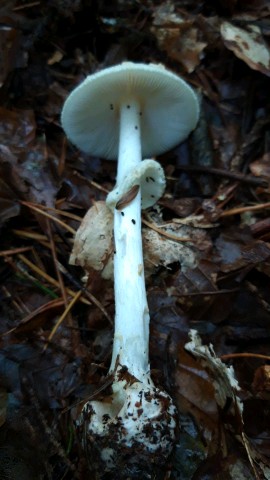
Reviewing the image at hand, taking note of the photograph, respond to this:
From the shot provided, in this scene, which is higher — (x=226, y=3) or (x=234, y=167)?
(x=226, y=3)

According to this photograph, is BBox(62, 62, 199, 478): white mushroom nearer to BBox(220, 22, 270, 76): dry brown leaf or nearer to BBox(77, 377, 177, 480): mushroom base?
BBox(77, 377, 177, 480): mushroom base

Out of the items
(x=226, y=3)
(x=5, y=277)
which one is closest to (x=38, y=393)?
(x=5, y=277)

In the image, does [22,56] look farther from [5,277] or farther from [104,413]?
[104,413]

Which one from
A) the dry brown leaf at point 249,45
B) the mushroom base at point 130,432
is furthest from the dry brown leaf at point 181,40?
the mushroom base at point 130,432

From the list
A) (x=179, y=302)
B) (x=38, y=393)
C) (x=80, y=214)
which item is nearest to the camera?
(x=38, y=393)

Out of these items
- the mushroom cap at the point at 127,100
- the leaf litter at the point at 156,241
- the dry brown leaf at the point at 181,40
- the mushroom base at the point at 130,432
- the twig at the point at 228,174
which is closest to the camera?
the mushroom base at the point at 130,432

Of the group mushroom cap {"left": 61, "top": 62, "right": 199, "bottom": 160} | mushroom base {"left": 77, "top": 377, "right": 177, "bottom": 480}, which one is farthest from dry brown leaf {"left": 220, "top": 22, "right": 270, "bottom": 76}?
mushroom base {"left": 77, "top": 377, "right": 177, "bottom": 480}

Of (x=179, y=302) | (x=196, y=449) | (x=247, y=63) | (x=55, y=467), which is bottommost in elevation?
(x=55, y=467)

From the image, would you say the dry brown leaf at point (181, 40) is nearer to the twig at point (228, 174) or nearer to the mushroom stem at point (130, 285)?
the twig at point (228, 174)
